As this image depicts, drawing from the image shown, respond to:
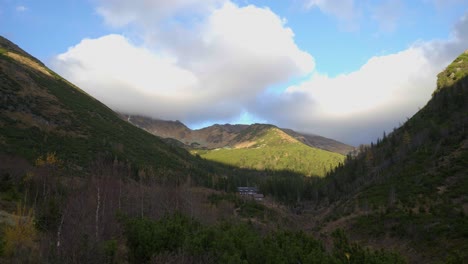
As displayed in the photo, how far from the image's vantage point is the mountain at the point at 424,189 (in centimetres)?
4278

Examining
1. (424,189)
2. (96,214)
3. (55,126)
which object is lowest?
(96,214)

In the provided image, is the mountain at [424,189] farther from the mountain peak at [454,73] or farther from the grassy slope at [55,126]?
the grassy slope at [55,126]

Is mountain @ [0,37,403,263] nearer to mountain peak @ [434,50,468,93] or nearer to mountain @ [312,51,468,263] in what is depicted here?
mountain @ [312,51,468,263]

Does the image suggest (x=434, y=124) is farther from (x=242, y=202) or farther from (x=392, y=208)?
(x=242, y=202)

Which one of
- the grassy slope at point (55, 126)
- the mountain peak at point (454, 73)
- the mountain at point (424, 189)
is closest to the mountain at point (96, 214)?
the grassy slope at point (55, 126)

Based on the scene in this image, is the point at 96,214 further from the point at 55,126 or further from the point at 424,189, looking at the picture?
the point at 55,126

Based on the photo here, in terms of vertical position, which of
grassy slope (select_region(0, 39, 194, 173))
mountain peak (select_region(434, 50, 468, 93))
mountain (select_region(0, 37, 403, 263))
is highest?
mountain peak (select_region(434, 50, 468, 93))

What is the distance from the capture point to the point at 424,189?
68438 mm

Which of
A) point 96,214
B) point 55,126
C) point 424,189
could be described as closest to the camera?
point 96,214

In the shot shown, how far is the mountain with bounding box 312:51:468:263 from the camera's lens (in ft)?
140

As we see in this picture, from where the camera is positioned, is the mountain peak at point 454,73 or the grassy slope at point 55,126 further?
the mountain peak at point 454,73

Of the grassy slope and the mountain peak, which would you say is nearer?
the grassy slope

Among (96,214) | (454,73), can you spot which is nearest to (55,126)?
(96,214)

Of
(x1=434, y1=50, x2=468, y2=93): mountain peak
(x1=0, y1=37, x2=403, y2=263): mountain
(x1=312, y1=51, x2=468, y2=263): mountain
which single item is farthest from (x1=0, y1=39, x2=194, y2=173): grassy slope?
(x1=434, y1=50, x2=468, y2=93): mountain peak
